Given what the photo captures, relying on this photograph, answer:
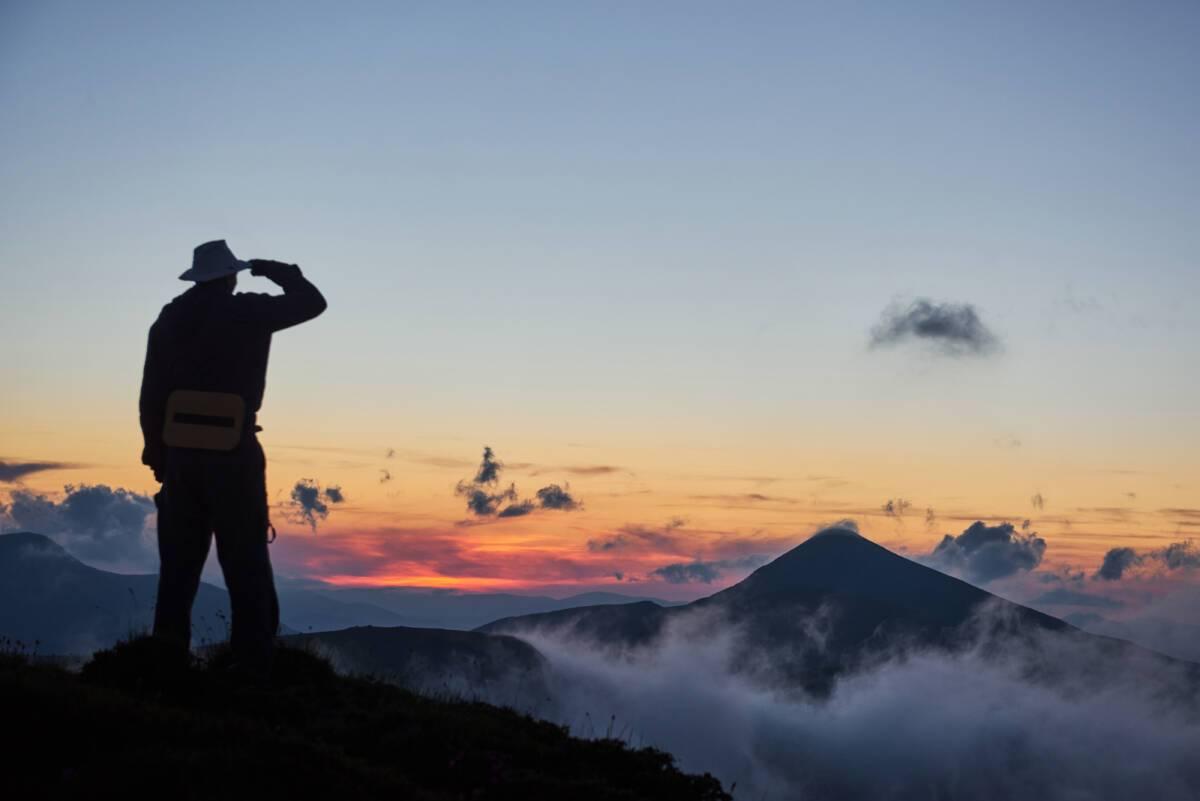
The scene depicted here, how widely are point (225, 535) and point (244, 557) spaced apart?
0.30 metres

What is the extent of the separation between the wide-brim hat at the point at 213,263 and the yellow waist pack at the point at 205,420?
1.38m

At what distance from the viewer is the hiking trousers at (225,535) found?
1159 centimetres

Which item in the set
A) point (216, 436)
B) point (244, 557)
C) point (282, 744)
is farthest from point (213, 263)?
point (282, 744)

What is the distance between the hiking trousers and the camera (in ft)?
38.0

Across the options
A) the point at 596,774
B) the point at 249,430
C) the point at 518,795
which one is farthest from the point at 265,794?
the point at 249,430

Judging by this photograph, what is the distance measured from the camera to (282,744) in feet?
27.2

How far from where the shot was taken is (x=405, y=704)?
38.1 ft

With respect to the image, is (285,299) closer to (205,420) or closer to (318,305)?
(318,305)

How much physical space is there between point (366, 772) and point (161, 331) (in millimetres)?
6048

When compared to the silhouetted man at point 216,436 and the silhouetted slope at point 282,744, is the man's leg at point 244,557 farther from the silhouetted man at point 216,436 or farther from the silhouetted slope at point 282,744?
the silhouetted slope at point 282,744

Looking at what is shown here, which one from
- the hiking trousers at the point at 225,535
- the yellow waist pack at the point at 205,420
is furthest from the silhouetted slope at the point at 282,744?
the yellow waist pack at the point at 205,420

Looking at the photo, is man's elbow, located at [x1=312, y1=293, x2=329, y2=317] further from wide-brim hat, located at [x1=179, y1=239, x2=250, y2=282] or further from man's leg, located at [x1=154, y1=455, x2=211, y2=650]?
man's leg, located at [x1=154, y1=455, x2=211, y2=650]

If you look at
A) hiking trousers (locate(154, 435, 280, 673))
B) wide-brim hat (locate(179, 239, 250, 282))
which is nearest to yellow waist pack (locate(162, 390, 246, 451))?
hiking trousers (locate(154, 435, 280, 673))

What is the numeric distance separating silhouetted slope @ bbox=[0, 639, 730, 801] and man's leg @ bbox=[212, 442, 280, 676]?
36 cm
